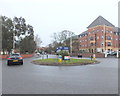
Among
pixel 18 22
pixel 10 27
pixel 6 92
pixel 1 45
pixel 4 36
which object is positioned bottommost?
pixel 6 92

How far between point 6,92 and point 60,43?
49411 millimetres

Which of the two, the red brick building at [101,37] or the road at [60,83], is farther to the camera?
the red brick building at [101,37]

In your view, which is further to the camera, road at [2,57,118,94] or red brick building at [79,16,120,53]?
red brick building at [79,16,120,53]

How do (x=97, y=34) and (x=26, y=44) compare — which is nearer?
(x=26, y=44)

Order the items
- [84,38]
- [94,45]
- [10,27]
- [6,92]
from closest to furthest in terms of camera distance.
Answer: [6,92] → [10,27] → [94,45] → [84,38]

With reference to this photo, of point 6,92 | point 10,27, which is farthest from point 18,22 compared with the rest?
point 6,92

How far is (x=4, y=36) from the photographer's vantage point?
2748 centimetres

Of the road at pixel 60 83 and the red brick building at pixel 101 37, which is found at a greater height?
the red brick building at pixel 101 37

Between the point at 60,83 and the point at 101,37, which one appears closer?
the point at 60,83

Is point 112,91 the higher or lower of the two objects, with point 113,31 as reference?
lower

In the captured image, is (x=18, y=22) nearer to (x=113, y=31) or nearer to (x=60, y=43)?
(x=60, y=43)

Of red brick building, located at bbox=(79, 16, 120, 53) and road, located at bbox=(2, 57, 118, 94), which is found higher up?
red brick building, located at bbox=(79, 16, 120, 53)

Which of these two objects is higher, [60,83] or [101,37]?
[101,37]

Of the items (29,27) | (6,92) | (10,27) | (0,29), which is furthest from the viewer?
(29,27)
